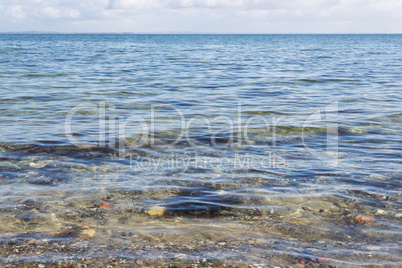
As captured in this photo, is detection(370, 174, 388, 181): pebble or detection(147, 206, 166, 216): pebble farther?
detection(370, 174, 388, 181): pebble

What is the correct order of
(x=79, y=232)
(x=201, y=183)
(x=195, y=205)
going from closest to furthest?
1. (x=79, y=232)
2. (x=195, y=205)
3. (x=201, y=183)

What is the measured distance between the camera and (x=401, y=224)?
161 inches

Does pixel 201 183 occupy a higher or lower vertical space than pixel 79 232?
higher

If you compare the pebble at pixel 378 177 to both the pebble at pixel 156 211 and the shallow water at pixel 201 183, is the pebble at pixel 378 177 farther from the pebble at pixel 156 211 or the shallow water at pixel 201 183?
the pebble at pixel 156 211

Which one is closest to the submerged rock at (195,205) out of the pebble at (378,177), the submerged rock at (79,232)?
the submerged rock at (79,232)

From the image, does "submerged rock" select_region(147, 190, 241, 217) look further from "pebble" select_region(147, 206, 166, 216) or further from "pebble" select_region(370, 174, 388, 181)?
"pebble" select_region(370, 174, 388, 181)

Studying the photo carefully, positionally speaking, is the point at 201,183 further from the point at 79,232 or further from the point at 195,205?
the point at 79,232

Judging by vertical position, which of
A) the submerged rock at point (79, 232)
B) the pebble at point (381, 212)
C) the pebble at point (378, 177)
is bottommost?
the submerged rock at point (79, 232)

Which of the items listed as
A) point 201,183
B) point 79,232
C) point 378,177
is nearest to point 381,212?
point 378,177

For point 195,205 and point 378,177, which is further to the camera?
point 378,177

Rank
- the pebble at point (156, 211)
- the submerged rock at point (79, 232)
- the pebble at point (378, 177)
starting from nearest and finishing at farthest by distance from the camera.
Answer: the submerged rock at point (79, 232) < the pebble at point (156, 211) < the pebble at point (378, 177)

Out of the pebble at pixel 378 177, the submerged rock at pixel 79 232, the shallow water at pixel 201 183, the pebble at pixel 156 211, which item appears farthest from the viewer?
the pebble at pixel 378 177

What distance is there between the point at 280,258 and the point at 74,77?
1714 centimetres

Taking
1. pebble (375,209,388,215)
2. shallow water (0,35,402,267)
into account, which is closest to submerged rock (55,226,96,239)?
shallow water (0,35,402,267)
